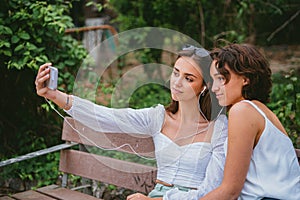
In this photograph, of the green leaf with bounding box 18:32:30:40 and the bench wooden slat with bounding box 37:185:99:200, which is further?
the green leaf with bounding box 18:32:30:40

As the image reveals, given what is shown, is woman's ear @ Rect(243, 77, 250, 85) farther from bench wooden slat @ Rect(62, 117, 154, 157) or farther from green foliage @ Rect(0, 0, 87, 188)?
green foliage @ Rect(0, 0, 87, 188)

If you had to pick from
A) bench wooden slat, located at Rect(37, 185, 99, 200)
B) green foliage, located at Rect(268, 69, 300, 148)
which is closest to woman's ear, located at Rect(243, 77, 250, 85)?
bench wooden slat, located at Rect(37, 185, 99, 200)

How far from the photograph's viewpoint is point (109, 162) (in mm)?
2967

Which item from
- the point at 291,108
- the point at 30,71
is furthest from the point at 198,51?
the point at 30,71

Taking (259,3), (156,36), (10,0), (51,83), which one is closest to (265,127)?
(51,83)

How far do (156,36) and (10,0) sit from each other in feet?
10.0

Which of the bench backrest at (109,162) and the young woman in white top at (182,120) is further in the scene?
the bench backrest at (109,162)

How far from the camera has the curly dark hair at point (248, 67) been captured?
202 cm

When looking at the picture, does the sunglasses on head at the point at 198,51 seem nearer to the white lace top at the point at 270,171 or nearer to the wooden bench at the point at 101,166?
the white lace top at the point at 270,171

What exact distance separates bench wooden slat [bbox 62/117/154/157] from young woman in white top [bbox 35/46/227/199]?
32cm

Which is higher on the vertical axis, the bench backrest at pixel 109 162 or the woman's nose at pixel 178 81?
the woman's nose at pixel 178 81

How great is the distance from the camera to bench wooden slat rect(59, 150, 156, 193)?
280 cm

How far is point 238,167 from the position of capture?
75.2 inches

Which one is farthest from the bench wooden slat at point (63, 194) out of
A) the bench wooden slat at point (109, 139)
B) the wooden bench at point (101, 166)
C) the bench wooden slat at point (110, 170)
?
the bench wooden slat at point (109, 139)
